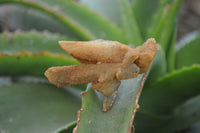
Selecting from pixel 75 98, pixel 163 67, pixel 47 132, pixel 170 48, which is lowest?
pixel 47 132

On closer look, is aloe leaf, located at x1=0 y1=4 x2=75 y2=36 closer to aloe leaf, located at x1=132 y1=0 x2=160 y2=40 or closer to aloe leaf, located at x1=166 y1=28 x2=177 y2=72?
aloe leaf, located at x1=132 y1=0 x2=160 y2=40

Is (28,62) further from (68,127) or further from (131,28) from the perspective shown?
(131,28)

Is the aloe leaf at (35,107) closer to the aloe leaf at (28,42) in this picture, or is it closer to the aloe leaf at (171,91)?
the aloe leaf at (28,42)

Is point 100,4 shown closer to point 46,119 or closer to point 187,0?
point 46,119

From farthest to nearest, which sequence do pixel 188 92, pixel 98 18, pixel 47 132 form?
1. pixel 98 18
2. pixel 188 92
3. pixel 47 132

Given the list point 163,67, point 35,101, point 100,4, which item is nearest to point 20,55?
point 35,101

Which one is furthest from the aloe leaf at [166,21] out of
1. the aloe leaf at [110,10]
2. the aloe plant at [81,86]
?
the aloe leaf at [110,10]

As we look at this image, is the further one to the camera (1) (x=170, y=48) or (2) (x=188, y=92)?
(1) (x=170, y=48)
